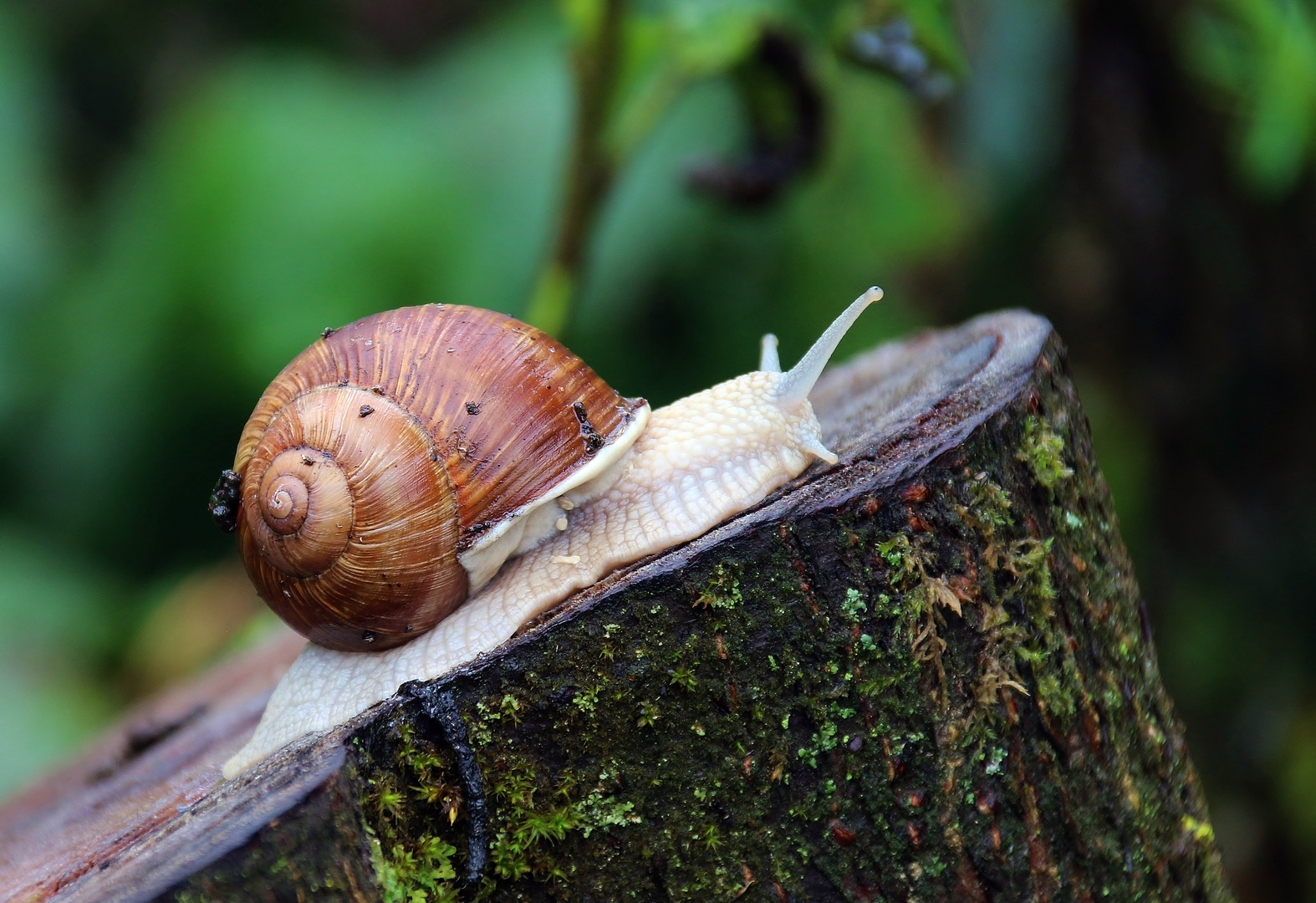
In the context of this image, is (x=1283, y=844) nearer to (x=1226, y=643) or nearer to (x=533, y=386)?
(x=1226, y=643)

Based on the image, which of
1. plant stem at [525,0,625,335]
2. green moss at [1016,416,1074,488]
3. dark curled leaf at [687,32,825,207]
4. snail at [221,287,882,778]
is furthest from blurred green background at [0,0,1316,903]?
green moss at [1016,416,1074,488]

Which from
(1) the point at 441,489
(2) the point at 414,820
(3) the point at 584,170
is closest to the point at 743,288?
(3) the point at 584,170

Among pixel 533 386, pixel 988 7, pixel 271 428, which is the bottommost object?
pixel 533 386

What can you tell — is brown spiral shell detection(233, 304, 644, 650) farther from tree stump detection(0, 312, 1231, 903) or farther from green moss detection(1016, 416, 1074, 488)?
green moss detection(1016, 416, 1074, 488)

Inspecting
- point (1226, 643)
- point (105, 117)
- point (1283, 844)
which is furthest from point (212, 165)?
point (1283, 844)

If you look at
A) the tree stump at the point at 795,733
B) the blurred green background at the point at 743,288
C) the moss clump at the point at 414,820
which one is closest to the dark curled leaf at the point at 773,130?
the blurred green background at the point at 743,288

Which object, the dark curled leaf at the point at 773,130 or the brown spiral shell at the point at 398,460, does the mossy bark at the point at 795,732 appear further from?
the dark curled leaf at the point at 773,130
